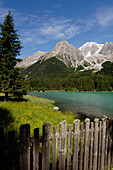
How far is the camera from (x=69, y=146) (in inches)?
128

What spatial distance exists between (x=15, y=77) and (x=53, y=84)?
148 metres

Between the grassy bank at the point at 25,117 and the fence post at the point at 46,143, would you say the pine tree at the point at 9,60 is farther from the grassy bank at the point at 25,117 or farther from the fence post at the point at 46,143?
the fence post at the point at 46,143

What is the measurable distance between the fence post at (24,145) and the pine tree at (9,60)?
54.0 feet

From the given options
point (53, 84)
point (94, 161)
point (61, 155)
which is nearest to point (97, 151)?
point (94, 161)

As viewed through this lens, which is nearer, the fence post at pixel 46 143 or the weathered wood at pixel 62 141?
the fence post at pixel 46 143

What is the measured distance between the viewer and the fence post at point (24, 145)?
7.89 feet

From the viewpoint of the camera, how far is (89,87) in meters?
144

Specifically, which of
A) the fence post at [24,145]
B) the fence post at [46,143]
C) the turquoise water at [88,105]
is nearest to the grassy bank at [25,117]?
the fence post at [46,143]

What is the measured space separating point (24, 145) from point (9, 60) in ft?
64.4

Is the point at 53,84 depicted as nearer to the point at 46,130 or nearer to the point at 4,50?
the point at 4,50

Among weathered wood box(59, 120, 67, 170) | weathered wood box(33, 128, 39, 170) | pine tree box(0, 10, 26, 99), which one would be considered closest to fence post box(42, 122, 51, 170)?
weathered wood box(33, 128, 39, 170)

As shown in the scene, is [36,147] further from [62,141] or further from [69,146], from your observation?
[69,146]

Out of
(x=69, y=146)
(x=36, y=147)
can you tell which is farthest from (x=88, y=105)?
(x=36, y=147)

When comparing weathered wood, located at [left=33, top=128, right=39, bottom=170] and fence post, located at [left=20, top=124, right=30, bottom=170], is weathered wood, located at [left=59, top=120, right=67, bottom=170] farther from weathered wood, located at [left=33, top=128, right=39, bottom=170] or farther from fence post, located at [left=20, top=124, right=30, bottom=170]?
fence post, located at [left=20, top=124, right=30, bottom=170]
